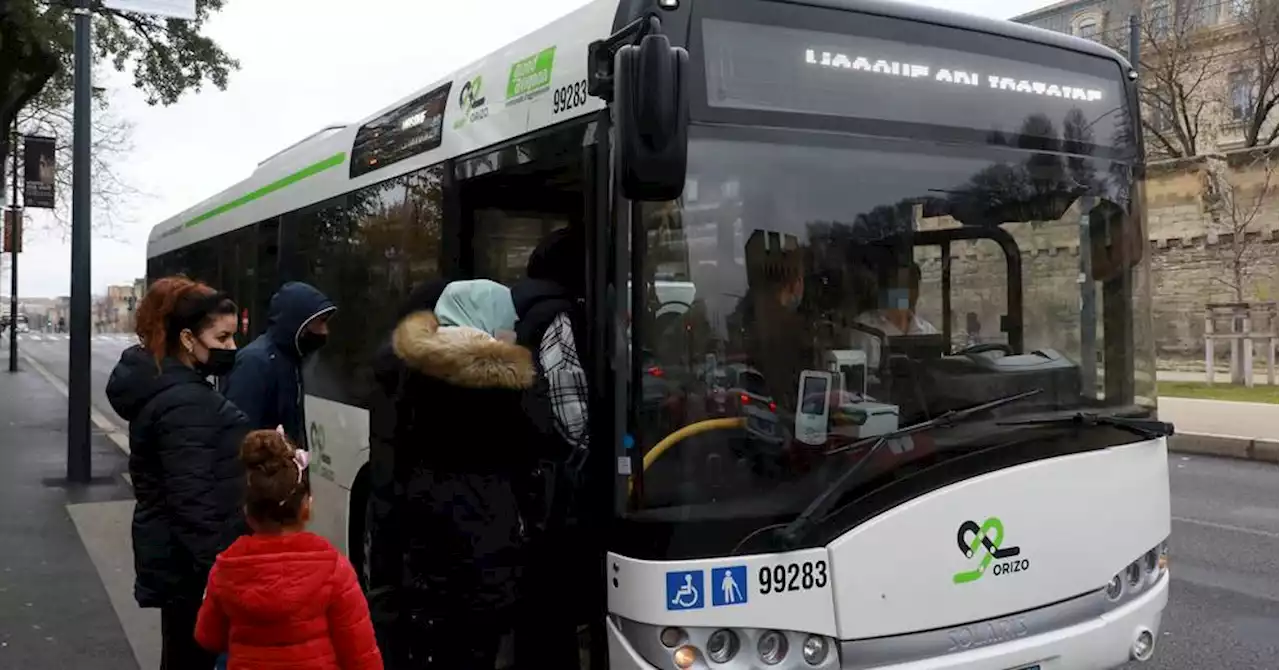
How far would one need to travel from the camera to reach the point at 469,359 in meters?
3.39

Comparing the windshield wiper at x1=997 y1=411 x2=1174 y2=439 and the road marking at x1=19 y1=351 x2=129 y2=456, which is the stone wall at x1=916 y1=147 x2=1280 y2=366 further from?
the windshield wiper at x1=997 y1=411 x2=1174 y2=439

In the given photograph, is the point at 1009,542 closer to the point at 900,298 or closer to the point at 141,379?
the point at 900,298

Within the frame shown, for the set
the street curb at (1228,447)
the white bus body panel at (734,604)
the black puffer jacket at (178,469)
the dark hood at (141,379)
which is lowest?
the street curb at (1228,447)

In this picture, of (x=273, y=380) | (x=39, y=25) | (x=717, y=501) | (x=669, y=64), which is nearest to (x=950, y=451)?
(x=717, y=501)

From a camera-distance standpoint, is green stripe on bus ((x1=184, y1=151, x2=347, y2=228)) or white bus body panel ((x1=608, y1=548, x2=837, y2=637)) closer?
white bus body panel ((x1=608, y1=548, x2=837, y2=637))

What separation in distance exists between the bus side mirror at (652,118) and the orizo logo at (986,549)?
1.45 m

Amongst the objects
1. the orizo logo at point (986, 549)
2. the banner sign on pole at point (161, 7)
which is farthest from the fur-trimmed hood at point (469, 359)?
the banner sign on pole at point (161, 7)

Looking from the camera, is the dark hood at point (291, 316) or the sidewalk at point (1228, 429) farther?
the sidewalk at point (1228, 429)

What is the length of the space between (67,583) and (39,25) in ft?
42.2

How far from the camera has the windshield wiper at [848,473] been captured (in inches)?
130

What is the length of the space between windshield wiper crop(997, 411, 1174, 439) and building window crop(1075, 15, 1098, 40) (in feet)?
137

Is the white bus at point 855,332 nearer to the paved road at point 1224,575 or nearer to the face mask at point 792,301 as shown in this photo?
the face mask at point 792,301

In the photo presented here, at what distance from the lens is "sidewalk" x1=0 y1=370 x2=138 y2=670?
17.3ft

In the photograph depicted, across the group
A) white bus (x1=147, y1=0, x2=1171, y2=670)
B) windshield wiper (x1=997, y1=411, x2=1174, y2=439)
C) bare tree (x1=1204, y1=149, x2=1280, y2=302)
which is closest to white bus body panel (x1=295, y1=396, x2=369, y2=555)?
white bus (x1=147, y1=0, x2=1171, y2=670)
